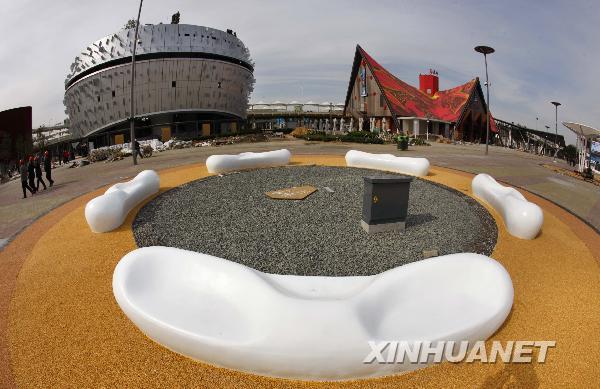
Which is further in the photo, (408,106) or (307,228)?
(408,106)

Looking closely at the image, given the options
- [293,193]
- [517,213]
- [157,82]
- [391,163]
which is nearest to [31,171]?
[293,193]

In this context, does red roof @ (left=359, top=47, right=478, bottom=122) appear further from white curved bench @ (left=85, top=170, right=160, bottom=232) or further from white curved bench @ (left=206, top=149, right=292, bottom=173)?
white curved bench @ (left=85, top=170, right=160, bottom=232)

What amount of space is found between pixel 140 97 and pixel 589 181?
168 ft

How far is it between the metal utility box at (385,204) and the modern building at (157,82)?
1702 inches

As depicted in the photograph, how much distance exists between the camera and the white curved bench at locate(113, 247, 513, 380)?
3.68m

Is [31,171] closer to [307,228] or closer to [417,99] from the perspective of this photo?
[307,228]

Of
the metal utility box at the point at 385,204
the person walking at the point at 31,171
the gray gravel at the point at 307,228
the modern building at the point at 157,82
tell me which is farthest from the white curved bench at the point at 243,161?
the modern building at the point at 157,82

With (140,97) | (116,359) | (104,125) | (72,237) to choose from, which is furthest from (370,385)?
(104,125)

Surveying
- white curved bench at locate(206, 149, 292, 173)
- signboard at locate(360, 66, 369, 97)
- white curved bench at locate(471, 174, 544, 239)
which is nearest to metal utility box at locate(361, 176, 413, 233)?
white curved bench at locate(471, 174, 544, 239)

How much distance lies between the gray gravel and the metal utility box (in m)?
0.27

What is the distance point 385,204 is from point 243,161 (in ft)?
28.7

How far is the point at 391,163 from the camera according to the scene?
15242 mm

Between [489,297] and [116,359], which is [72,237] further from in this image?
[489,297]

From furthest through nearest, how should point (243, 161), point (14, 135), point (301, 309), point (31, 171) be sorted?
1. point (14, 135)
2. point (243, 161)
3. point (31, 171)
4. point (301, 309)
